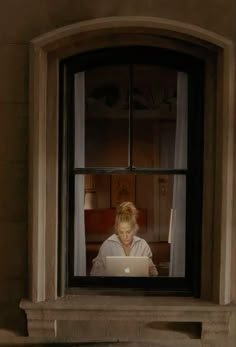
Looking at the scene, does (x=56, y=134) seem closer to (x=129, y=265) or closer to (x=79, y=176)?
(x=79, y=176)

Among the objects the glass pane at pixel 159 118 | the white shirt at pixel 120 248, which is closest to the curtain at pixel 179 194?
the glass pane at pixel 159 118

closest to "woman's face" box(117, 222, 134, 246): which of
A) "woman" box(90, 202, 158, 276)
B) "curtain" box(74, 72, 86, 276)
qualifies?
"woman" box(90, 202, 158, 276)

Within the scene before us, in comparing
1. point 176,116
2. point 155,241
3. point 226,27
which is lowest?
point 155,241

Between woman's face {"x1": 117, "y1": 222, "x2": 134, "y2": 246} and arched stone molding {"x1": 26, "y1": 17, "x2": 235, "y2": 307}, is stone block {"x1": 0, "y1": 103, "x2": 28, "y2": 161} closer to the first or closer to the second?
arched stone molding {"x1": 26, "y1": 17, "x2": 235, "y2": 307}

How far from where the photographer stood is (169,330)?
2.71 m

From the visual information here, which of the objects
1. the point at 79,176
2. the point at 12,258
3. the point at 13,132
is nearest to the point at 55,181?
the point at 79,176

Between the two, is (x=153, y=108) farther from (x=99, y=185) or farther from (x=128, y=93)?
(x=99, y=185)

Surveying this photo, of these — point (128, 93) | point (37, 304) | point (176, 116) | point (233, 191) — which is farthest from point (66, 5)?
point (37, 304)

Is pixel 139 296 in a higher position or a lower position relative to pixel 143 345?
higher

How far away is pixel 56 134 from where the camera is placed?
2.68 meters

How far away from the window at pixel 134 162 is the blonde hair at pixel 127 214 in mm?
26

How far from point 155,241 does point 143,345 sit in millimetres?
527

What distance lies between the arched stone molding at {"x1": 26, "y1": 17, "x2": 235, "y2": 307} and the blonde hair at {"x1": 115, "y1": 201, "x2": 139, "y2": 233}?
13.2 inches

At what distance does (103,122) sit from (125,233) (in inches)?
23.3
